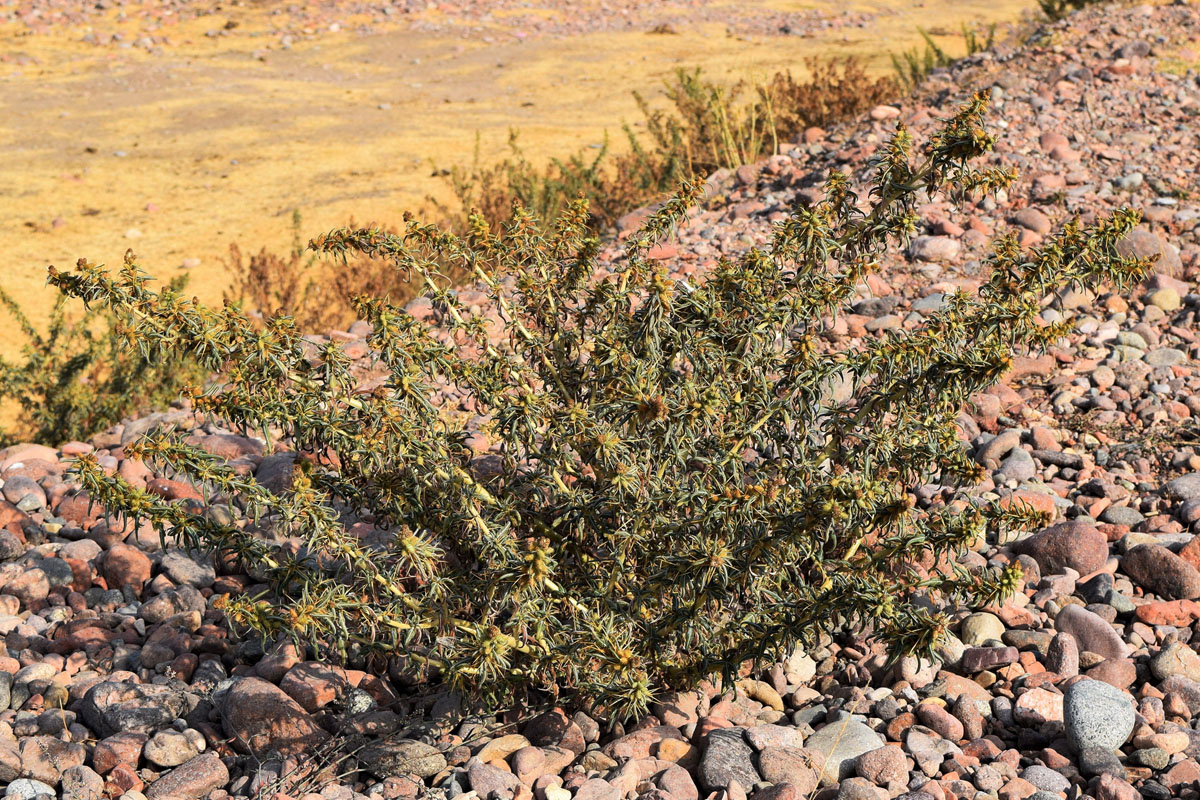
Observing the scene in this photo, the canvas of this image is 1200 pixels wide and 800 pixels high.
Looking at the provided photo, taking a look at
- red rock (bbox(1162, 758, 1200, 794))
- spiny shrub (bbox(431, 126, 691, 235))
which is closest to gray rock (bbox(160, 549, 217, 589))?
red rock (bbox(1162, 758, 1200, 794))

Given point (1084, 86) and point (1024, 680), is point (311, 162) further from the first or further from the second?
point (1024, 680)

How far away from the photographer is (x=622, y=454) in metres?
2.77

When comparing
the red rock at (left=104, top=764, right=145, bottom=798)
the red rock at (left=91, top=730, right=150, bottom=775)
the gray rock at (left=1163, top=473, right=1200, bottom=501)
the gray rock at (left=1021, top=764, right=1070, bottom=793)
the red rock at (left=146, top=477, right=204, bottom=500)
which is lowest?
the gray rock at (left=1021, top=764, right=1070, bottom=793)

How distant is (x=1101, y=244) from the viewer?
9.20ft

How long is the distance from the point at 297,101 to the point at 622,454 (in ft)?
43.8

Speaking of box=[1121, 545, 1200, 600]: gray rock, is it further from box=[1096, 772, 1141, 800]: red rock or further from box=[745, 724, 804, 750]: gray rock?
box=[745, 724, 804, 750]: gray rock

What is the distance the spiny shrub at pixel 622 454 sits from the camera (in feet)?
8.37

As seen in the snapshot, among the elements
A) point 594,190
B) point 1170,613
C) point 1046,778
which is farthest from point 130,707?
point 594,190

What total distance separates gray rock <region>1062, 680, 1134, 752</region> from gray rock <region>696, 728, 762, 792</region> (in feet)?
2.72

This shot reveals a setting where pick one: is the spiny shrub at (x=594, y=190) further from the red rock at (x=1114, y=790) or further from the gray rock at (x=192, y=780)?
the red rock at (x=1114, y=790)

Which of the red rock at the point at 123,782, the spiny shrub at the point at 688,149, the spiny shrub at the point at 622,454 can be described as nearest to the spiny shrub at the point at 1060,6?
the spiny shrub at the point at 688,149

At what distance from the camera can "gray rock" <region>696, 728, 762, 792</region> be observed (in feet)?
9.23

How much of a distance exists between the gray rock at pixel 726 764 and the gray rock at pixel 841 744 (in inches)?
7.4

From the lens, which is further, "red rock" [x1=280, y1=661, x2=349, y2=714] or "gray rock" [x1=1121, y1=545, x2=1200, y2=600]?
"gray rock" [x1=1121, y1=545, x2=1200, y2=600]
